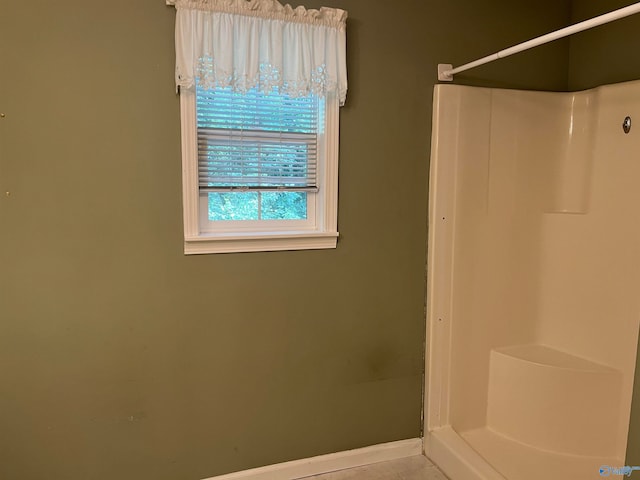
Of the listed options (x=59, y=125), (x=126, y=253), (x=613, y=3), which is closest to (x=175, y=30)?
(x=59, y=125)

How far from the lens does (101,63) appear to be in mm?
1781

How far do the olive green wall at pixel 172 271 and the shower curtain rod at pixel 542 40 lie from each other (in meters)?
0.07

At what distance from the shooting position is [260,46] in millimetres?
1923

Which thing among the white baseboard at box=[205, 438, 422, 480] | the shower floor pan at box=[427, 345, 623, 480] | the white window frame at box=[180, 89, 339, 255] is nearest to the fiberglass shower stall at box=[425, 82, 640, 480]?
the shower floor pan at box=[427, 345, 623, 480]

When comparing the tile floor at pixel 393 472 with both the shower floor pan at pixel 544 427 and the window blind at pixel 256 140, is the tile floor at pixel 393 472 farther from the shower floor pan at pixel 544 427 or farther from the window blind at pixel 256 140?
the window blind at pixel 256 140

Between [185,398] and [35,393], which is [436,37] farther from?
[35,393]

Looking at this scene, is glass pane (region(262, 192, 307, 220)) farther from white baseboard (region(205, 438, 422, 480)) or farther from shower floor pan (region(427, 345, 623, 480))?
shower floor pan (region(427, 345, 623, 480))

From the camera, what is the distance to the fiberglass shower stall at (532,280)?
86.5 inches

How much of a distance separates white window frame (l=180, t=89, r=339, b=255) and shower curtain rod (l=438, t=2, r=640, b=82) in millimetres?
585

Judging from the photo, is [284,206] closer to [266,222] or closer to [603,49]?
[266,222]

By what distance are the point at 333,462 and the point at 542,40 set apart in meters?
2.02

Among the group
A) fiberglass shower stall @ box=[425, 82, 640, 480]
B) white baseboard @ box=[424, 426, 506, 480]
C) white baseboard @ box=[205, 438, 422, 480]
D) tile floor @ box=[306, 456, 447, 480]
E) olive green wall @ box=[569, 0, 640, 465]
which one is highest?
olive green wall @ box=[569, 0, 640, 465]

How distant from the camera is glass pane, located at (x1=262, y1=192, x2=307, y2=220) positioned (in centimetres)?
214

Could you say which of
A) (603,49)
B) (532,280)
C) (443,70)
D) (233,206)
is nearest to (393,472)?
(532,280)
